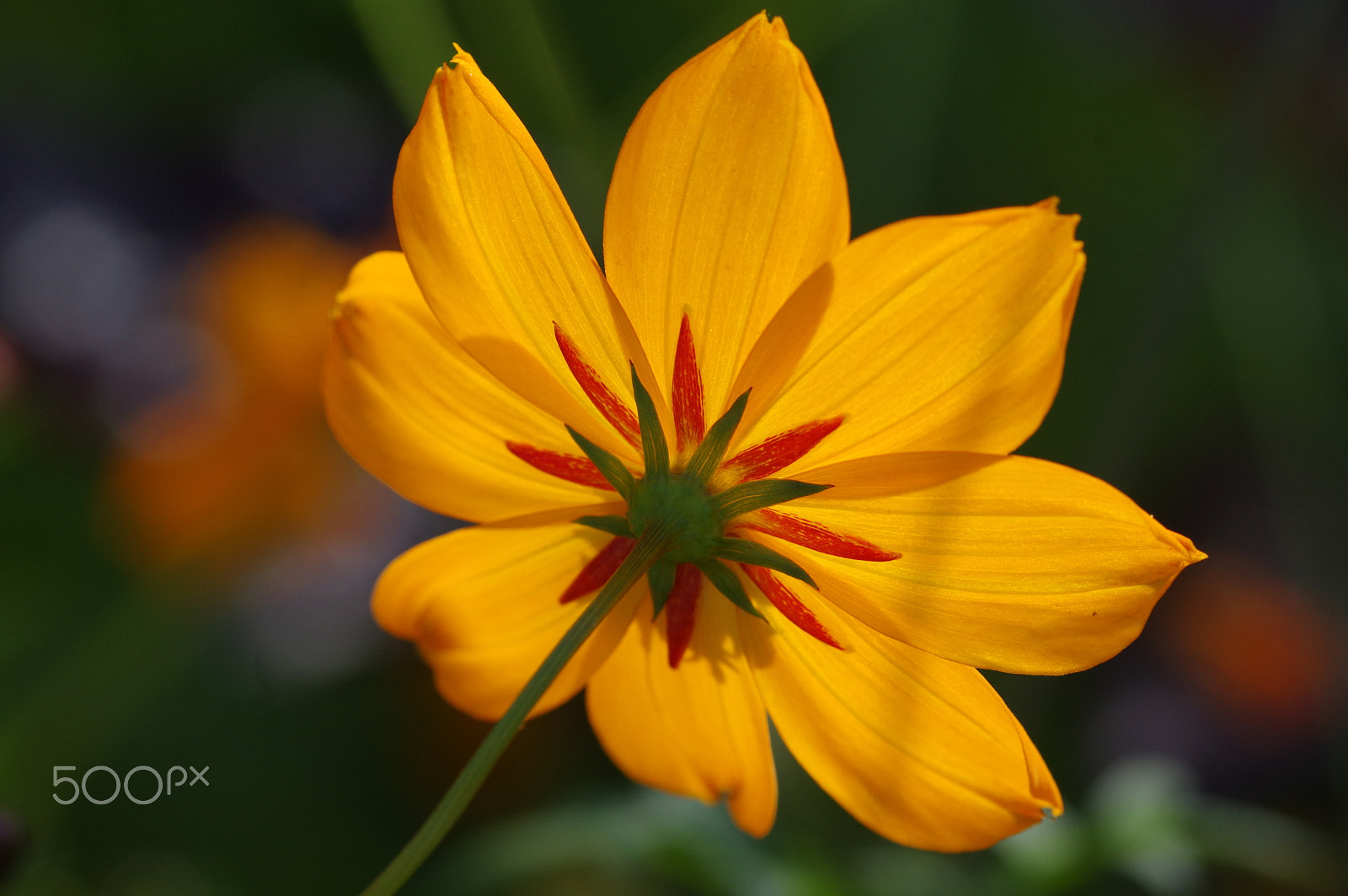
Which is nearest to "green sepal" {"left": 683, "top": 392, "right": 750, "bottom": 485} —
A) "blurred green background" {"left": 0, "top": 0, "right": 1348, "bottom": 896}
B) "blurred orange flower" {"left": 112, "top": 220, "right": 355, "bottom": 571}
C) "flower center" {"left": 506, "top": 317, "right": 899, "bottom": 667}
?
"flower center" {"left": 506, "top": 317, "right": 899, "bottom": 667}

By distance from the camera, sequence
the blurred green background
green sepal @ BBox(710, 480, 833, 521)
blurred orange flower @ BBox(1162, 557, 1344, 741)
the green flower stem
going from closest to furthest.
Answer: the green flower stem, green sepal @ BBox(710, 480, 833, 521), the blurred green background, blurred orange flower @ BBox(1162, 557, 1344, 741)

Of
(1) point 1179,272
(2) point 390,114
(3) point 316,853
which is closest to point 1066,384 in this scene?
(1) point 1179,272

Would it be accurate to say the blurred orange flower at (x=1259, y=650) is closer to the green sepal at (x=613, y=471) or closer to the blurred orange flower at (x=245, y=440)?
the blurred orange flower at (x=245, y=440)

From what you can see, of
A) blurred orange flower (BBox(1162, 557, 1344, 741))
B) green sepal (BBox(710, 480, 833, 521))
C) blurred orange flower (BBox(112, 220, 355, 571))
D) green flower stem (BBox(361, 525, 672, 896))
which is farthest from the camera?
blurred orange flower (BBox(1162, 557, 1344, 741))

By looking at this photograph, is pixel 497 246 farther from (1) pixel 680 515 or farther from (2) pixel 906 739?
(2) pixel 906 739

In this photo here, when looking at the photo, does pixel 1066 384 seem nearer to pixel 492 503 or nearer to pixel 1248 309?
pixel 1248 309

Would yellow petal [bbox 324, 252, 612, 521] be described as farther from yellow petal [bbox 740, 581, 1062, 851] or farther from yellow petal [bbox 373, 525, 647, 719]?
yellow petal [bbox 740, 581, 1062, 851]

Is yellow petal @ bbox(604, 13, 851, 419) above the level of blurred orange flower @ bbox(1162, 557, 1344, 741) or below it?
above

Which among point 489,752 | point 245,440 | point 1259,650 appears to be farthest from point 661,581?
point 1259,650

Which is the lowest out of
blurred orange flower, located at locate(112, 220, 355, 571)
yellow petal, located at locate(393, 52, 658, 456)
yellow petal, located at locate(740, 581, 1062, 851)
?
blurred orange flower, located at locate(112, 220, 355, 571)
